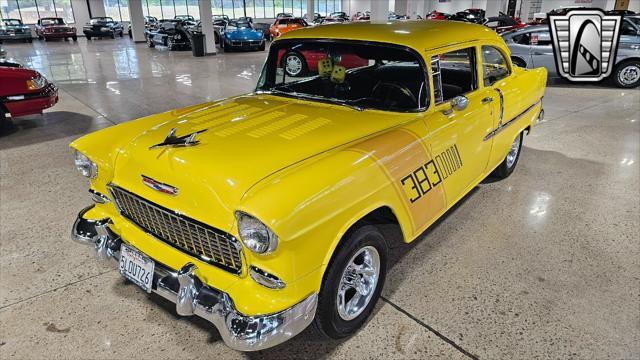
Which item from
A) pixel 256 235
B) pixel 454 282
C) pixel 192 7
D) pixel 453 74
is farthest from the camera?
pixel 192 7

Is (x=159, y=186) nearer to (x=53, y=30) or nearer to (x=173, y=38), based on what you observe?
(x=173, y=38)

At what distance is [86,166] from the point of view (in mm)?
2605

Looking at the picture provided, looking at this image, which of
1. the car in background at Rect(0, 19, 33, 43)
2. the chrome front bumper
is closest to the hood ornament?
the chrome front bumper

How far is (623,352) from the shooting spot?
2273mm

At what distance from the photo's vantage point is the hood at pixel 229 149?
197cm

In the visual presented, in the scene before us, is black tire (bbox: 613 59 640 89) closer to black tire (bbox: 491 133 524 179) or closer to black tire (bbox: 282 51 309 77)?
black tire (bbox: 491 133 524 179)

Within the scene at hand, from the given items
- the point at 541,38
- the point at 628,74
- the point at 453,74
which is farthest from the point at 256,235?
the point at 628,74

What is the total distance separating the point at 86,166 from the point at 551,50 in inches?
434

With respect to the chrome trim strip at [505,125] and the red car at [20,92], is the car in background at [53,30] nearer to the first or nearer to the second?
the red car at [20,92]

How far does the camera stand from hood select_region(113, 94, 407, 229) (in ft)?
6.45

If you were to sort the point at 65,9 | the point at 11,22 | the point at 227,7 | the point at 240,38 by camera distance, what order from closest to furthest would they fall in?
the point at 240,38
the point at 11,22
the point at 65,9
the point at 227,7

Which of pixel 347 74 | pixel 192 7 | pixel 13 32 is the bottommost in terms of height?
pixel 347 74

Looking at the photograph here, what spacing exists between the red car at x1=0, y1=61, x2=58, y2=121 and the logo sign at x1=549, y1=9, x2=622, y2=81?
10.8 metres

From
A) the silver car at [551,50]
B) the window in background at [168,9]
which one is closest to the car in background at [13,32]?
the window in background at [168,9]
